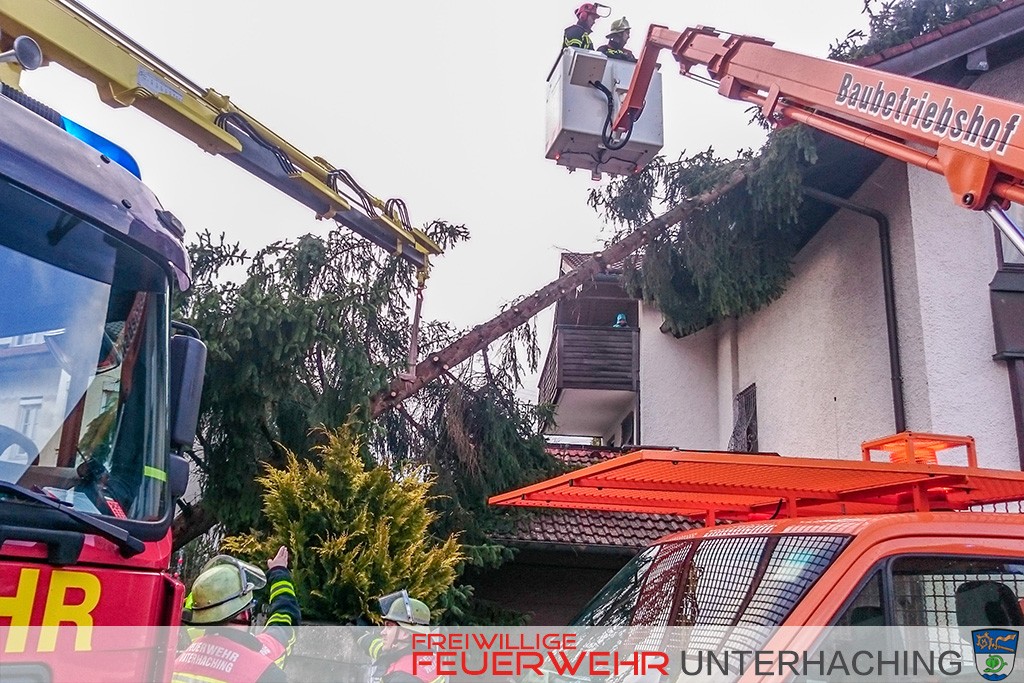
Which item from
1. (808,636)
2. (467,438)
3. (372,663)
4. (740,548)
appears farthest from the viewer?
(467,438)

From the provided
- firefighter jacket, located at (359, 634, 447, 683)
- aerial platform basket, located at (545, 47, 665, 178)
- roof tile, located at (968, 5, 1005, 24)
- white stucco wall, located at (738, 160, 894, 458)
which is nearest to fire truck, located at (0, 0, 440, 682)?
firefighter jacket, located at (359, 634, 447, 683)

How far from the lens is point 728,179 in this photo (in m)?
9.80

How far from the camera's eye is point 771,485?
3316mm

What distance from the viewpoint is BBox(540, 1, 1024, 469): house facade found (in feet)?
26.3

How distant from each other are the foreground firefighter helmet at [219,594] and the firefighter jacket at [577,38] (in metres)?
5.92

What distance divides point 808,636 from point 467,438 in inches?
277

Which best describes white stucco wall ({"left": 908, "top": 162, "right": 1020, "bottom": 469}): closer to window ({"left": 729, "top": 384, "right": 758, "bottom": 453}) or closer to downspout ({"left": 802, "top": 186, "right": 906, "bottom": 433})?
downspout ({"left": 802, "top": 186, "right": 906, "bottom": 433})

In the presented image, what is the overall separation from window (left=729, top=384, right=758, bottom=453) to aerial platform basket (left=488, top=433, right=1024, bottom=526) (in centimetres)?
838

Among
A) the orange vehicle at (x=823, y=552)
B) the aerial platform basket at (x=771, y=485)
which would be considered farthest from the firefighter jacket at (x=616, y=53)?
the orange vehicle at (x=823, y=552)

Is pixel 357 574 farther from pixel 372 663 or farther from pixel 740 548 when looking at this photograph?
pixel 740 548

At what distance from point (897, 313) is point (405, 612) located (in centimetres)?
653

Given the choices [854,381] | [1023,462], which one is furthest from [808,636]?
[854,381]

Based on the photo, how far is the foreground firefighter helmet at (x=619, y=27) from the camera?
26.3ft


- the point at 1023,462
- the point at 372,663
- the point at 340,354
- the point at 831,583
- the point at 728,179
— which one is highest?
the point at 728,179
